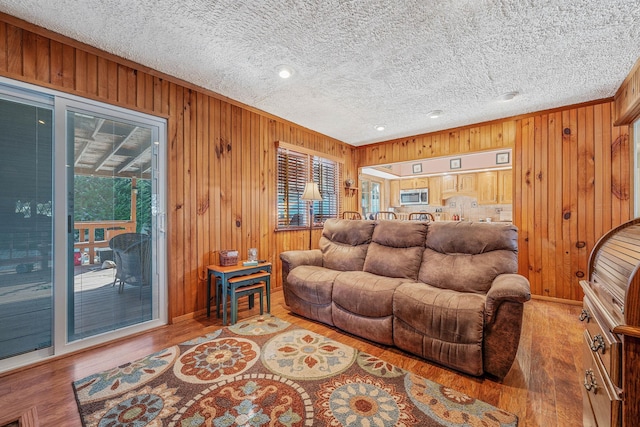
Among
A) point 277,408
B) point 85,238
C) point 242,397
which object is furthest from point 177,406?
point 85,238

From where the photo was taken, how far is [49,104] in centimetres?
210

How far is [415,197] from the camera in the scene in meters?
7.16

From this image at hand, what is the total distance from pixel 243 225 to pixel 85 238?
4.97ft

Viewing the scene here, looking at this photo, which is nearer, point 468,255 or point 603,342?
point 603,342

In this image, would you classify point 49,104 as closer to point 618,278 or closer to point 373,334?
point 373,334

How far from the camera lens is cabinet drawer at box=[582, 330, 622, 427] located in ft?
2.66

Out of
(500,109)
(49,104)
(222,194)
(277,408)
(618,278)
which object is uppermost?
(500,109)

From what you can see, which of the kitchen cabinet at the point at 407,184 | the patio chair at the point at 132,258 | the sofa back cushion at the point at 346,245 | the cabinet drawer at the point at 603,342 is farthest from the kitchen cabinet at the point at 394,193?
the cabinet drawer at the point at 603,342

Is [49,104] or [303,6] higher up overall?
[303,6]

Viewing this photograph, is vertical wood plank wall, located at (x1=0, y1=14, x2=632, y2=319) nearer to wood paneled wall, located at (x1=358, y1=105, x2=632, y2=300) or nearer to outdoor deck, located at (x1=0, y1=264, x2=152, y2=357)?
wood paneled wall, located at (x1=358, y1=105, x2=632, y2=300)

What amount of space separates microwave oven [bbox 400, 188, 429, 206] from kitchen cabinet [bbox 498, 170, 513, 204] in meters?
1.59

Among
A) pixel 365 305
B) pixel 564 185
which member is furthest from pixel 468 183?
pixel 365 305

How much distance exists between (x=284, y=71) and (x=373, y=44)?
86cm

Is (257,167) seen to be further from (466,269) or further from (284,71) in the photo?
(466,269)
